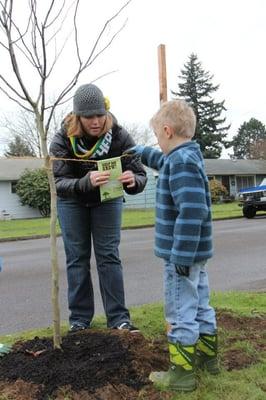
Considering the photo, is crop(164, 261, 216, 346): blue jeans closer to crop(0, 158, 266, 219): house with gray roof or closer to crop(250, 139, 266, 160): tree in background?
crop(0, 158, 266, 219): house with gray roof

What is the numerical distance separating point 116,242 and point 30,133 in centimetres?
4467

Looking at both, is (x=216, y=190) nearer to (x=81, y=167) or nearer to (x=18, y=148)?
(x=18, y=148)

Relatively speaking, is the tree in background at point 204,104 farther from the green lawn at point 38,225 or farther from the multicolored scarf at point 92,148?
the multicolored scarf at point 92,148

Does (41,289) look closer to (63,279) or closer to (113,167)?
(63,279)

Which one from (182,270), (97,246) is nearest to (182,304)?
(182,270)

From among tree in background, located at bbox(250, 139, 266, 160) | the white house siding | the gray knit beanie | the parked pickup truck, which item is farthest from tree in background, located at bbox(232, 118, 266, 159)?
the gray knit beanie

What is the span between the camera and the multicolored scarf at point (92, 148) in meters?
3.86

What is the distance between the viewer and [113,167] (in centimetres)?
351

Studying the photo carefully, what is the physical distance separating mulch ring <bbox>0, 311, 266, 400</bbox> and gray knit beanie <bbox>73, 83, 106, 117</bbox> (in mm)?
1568

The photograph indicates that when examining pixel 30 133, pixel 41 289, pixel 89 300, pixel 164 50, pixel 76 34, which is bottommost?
pixel 41 289

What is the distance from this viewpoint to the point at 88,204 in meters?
3.99

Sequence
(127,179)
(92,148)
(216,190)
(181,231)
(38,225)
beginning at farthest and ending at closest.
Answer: (216,190) → (38,225) → (92,148) → (127,179) → (181,231)

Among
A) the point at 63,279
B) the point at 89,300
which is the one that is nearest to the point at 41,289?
the point at 63,279

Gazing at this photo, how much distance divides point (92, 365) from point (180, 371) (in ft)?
1.77
